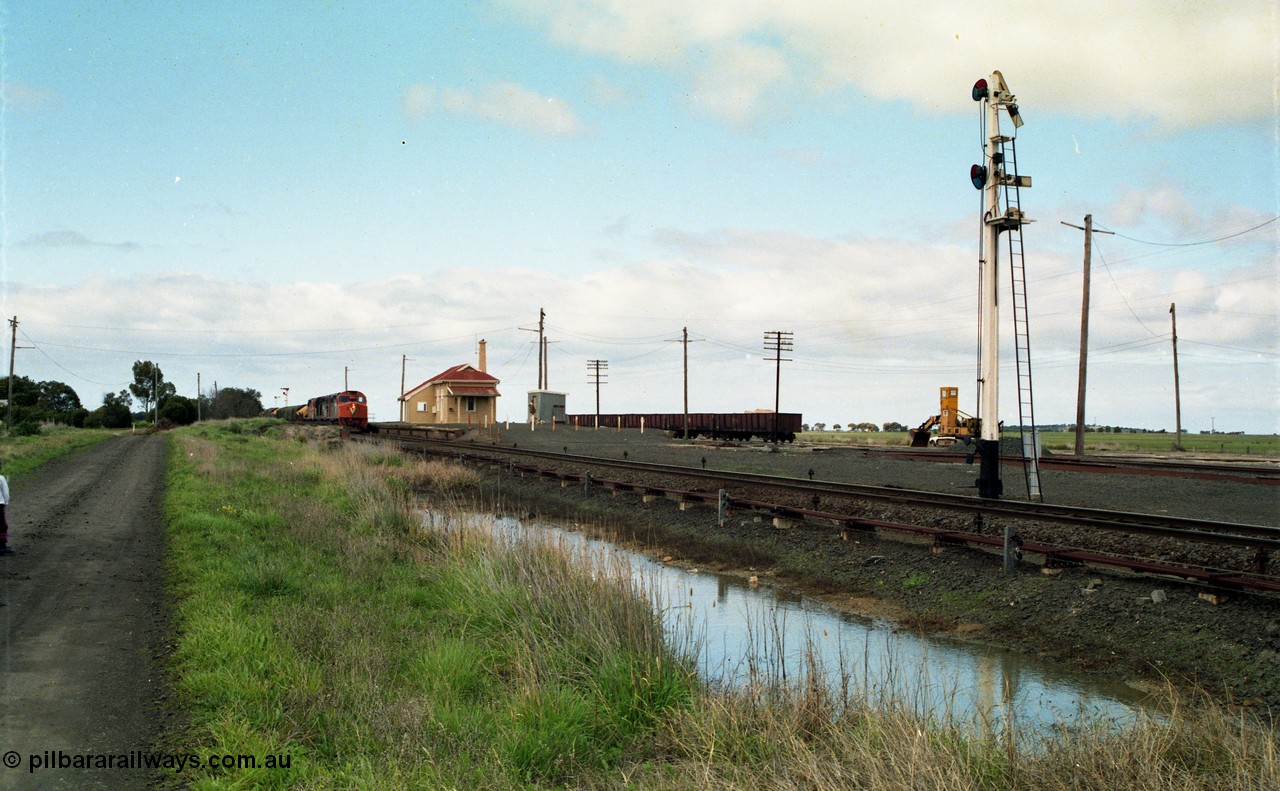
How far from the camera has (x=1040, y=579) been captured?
10.2m

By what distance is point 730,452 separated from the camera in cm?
3334

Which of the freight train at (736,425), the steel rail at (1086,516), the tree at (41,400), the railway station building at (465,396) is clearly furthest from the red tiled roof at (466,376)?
the steel rail at (1086,516)

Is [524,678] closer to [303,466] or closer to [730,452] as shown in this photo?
[303,466]

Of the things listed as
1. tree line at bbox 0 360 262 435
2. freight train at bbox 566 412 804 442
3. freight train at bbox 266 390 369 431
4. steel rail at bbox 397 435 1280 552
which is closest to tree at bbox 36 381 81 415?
tree line at bbox 0 360 262 435

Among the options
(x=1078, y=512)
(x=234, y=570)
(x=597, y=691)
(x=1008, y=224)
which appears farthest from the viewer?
(x=1008, y=224)

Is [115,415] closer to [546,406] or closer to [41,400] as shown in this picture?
[41,400]

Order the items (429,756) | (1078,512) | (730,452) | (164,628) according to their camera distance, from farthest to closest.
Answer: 1. (730,452)
2. (1078,512)
3. (164,628)
4. (429,756)

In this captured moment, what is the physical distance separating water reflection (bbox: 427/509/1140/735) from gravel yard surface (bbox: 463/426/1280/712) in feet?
1.61

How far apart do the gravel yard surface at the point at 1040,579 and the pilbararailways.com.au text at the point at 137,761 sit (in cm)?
590

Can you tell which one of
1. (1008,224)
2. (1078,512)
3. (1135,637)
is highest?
(1008,224)

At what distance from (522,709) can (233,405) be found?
116 m

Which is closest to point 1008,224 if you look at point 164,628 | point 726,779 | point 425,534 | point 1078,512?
point 1078,512

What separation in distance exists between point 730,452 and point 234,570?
25.0m

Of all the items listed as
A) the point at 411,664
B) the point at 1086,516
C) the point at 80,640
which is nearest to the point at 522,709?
the point at 411,664
